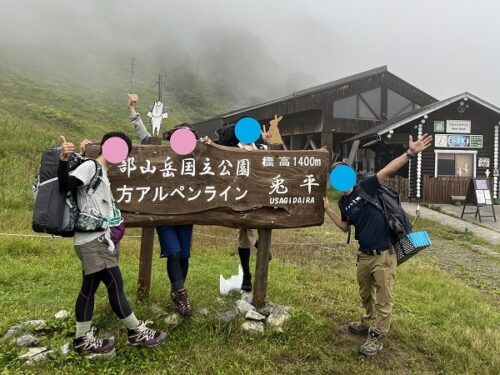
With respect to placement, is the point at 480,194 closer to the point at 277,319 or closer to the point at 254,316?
the point at 277,319

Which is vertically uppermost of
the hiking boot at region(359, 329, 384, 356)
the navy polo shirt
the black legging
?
the navy polo shirt

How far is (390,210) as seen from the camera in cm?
365

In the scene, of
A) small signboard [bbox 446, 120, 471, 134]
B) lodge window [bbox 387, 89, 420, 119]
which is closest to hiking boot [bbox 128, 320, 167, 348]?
small signboard [bbox 446, 120, 471, 134]

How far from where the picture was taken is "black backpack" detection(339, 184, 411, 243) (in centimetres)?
359

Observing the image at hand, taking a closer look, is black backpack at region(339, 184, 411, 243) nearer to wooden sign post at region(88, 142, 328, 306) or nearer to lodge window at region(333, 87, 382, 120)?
wooden sign post at region(88, 142, 328, 306)

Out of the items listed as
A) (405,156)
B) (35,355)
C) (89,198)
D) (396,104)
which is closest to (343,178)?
(405,156)

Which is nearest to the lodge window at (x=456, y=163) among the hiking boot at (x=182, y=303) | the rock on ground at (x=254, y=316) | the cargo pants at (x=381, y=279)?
the cargo pants at (x=381, y=279)

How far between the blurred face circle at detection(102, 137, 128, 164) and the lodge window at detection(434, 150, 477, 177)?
60.8 feet

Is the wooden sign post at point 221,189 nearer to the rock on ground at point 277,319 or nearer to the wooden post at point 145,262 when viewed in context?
the wooden post at point 145,262

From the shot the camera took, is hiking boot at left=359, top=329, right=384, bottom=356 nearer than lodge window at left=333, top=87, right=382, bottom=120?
Yes

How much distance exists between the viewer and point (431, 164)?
743 inches

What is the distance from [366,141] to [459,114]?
4.43 meters

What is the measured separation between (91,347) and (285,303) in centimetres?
228

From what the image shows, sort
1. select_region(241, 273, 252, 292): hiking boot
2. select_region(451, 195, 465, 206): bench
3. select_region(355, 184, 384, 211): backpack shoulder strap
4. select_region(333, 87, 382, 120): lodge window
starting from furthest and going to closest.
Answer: select_region(333, 87, 382, 120): lodge window < select_region(451, 195, 465, 206): bench < select_region(241, 273, 252, 292): hiking boot < select_region(355, 184, 384, 211): backpack shoulder strap
